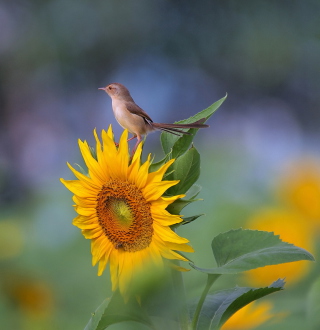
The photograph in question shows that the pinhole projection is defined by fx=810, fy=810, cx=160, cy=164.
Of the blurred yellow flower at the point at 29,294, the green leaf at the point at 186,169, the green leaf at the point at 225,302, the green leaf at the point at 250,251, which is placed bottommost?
the green leaf at the point at 225,302

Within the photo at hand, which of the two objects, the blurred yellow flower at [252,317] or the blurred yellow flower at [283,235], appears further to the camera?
the blurred yellow flower at [283,235]

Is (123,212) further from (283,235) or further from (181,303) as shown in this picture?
(283,235)

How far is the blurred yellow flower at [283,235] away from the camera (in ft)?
2.05

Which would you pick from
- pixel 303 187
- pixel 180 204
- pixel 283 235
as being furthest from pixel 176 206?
pixel 303 187

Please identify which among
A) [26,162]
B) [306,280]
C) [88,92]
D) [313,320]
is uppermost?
[88,92]

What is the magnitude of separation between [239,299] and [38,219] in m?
0.50

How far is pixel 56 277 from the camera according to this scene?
694 mm

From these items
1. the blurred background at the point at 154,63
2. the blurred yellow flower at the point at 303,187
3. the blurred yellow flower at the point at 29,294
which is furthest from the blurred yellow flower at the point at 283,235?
the blurred background at the point at 154,63

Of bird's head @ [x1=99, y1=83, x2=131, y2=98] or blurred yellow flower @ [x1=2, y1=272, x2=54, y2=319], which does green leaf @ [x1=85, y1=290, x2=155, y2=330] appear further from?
blurred yellow flower @ [x1=2, y1=272, x2=54, y2=319]

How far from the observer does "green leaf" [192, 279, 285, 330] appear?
0.38 m

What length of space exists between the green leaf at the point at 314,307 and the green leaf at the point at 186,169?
3.0 inches

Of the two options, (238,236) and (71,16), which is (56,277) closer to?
(238,236)

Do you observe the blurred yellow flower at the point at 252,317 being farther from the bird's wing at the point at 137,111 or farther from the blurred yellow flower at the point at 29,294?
the blurred yellow flower at the point at 29,294

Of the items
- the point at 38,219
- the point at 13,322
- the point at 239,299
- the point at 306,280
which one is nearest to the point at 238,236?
the point at 239,299
